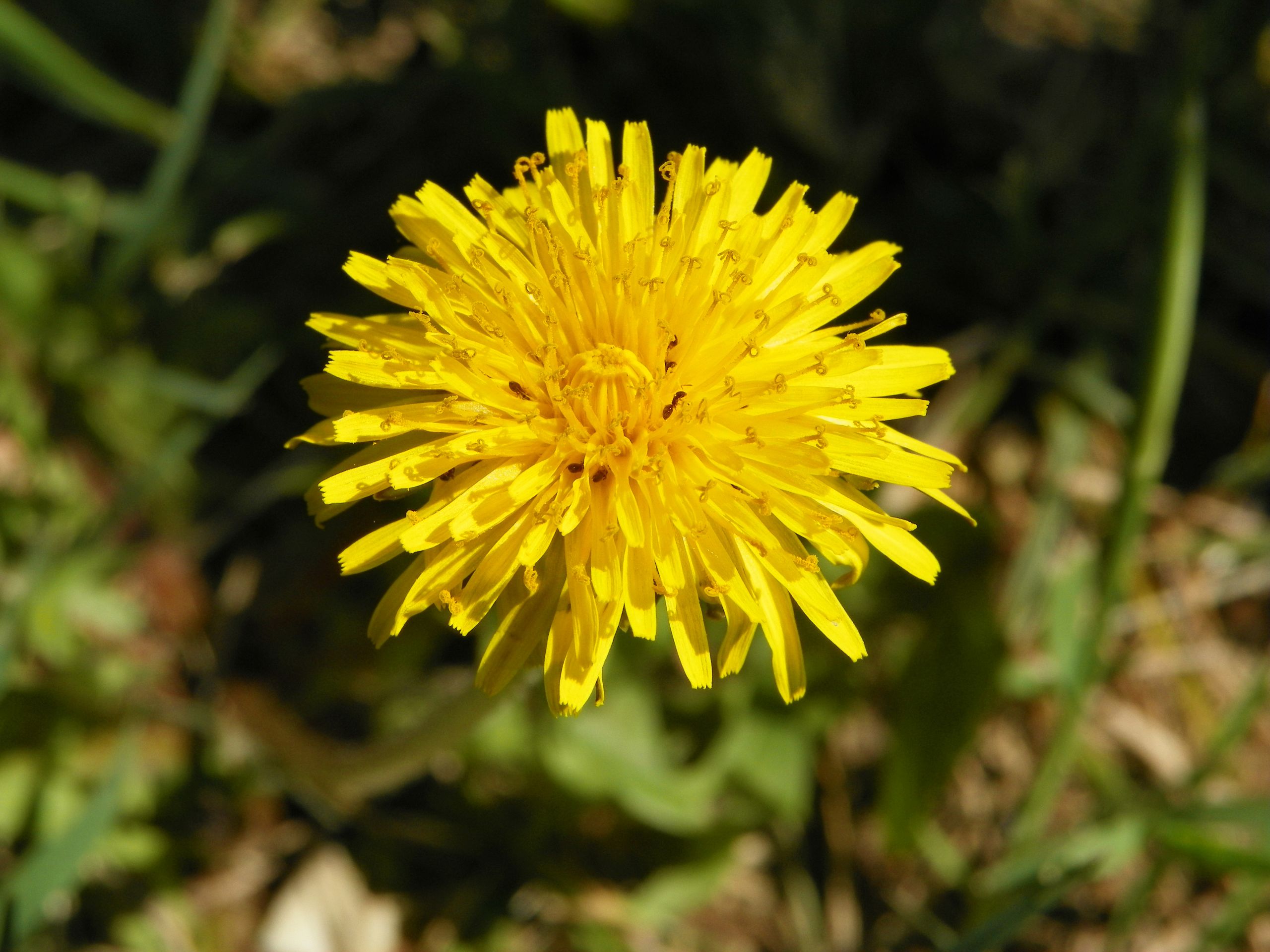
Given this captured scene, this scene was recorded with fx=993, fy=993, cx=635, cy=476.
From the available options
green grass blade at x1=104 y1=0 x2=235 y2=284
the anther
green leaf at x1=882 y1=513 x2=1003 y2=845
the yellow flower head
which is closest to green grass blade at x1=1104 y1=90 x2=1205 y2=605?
green leaf at x1=882 y1=513 x2=1003 y2=845

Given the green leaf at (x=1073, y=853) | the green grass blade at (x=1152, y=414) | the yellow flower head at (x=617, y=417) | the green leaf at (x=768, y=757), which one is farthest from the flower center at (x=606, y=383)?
the green grass blade at (x=1152, y=414)

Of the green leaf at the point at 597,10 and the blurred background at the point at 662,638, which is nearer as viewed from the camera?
the blurred background at the point at 662,638

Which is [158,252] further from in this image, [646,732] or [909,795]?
[909,795]

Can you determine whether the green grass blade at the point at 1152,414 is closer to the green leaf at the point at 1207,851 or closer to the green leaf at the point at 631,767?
the green leaf at the point at 1207,851

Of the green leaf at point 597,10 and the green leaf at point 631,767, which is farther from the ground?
the green leaf at point 597,10

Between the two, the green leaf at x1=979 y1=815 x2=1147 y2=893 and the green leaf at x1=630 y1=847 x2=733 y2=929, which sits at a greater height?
the green leaf at x1=979 y1=815 x2=1147 y2=893

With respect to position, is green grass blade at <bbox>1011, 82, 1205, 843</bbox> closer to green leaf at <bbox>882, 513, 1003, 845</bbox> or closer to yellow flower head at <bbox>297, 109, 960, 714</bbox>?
green leaf at <bbox>882, 513, 1003, 845</bbox>

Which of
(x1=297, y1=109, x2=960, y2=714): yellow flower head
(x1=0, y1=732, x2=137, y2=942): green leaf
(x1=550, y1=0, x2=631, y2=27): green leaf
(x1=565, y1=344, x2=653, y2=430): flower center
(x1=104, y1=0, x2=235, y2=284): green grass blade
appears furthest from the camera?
(x1=550, y1=0, x2=631, y2=27): green leaf
